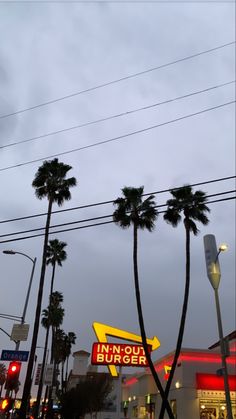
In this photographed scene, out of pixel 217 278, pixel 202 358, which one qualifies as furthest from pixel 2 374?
pixel 217 278

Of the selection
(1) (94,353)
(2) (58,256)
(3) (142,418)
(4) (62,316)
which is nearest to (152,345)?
(1) (94,353)

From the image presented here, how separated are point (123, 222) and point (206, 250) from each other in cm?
886

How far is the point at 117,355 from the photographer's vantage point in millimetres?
33688

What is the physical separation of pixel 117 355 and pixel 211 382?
25.9ft

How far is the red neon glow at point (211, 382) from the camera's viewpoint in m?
30.0

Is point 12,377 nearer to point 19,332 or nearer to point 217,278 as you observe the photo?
point 19,332

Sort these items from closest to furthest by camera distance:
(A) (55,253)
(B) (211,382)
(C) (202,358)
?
(B) (211,382) → (C) (202,358) → (A) (55,253)

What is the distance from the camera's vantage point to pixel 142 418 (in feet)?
134

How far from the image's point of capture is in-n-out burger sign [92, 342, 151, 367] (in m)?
33.3

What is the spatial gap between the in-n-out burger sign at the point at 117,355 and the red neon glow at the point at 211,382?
539 centimetres

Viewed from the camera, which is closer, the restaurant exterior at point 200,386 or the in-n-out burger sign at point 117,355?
the restaurant exterior at point 200,386

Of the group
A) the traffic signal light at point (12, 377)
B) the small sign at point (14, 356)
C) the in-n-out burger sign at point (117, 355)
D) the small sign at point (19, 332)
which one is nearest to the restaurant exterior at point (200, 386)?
the in-n-out burger sign at point (117, 355)

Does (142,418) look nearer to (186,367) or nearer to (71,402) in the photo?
(186,367)

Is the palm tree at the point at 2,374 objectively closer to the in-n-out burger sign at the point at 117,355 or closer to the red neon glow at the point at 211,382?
the in-n-out burger sign at the point at 117,355
